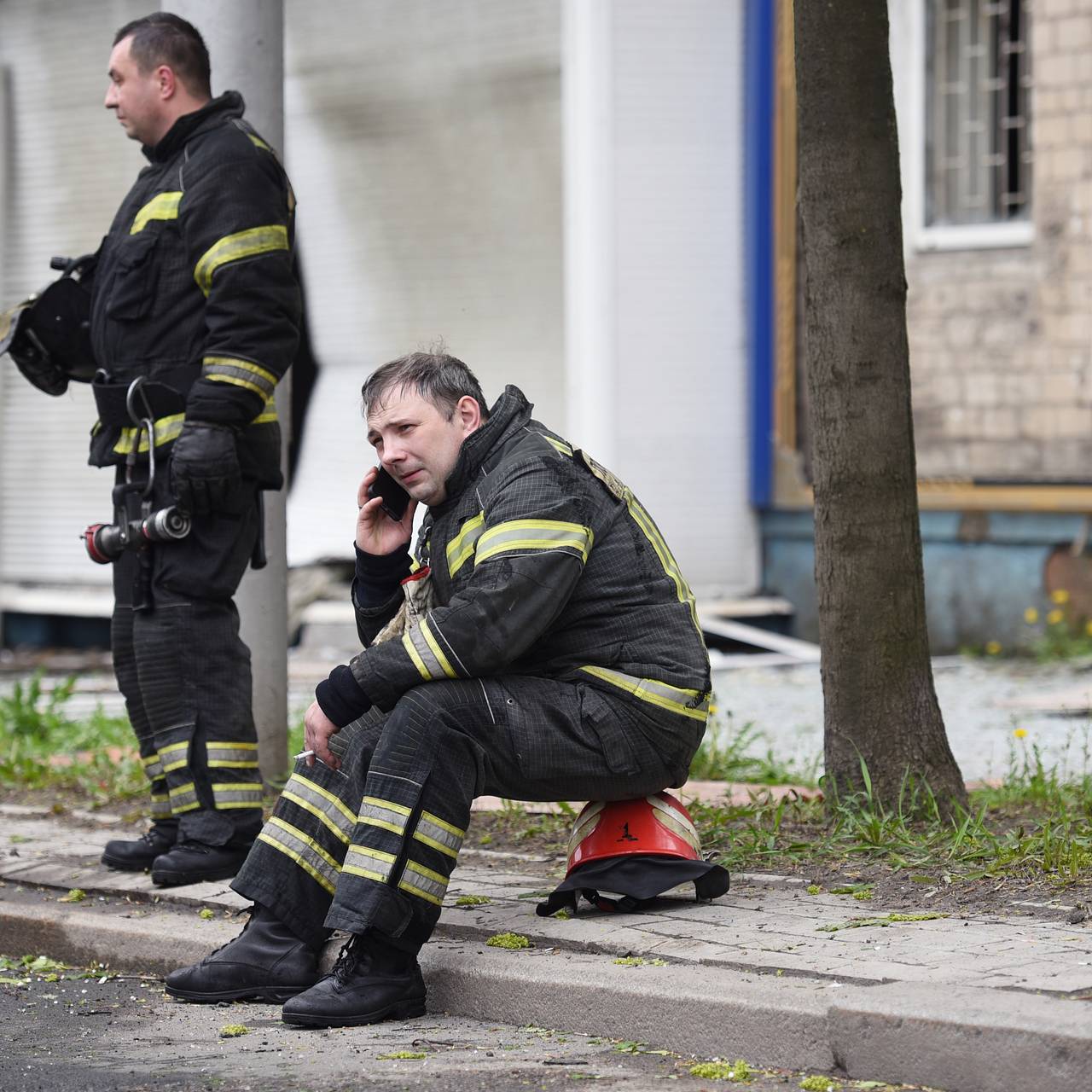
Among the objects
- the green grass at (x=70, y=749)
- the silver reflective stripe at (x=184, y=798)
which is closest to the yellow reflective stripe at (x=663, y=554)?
the silver reflective stripe at (x=184, y=798)

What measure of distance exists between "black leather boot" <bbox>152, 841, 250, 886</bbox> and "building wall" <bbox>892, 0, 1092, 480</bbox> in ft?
20.4

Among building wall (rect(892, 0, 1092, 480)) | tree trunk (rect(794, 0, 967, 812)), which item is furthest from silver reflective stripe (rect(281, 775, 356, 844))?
building wall (rect(892, 0, 1092, 480))

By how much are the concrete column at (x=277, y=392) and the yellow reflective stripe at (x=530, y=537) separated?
83.2 inches

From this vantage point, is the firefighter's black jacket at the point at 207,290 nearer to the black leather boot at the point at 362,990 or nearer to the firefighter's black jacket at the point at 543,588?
the firefighter's black jacket at the point at 543,588

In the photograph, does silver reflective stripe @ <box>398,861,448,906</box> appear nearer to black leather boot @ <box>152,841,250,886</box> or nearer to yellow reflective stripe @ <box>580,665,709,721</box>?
yellow reflective stripe @ <box>580,665,709,721</box>

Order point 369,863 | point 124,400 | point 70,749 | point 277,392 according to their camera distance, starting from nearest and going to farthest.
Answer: point 369,863 → point 124,400 → point 277,392 → point 70,749

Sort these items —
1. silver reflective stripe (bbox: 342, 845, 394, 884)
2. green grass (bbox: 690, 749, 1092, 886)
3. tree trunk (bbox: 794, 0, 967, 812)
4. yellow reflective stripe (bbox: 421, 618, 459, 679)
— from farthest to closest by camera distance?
tree trunk (bbox: 794, 0, 967, 812), green grass (bbox: 690, 749, 1092, 886), yellow reflective stripe (bbox: 421, 618, 459, 679), silver reflective stripe (bbox: 342, 845, 394, 884)

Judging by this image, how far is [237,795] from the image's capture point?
16.6 ft

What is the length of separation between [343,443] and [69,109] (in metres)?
3.00

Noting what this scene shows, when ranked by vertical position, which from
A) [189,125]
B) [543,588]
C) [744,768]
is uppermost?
[189,125]

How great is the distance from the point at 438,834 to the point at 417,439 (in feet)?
2.79

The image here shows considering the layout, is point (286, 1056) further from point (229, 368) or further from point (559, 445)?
point (229, 368)

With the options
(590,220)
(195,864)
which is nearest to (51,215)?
(590,220)

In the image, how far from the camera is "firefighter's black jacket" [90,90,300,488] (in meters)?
4.98
